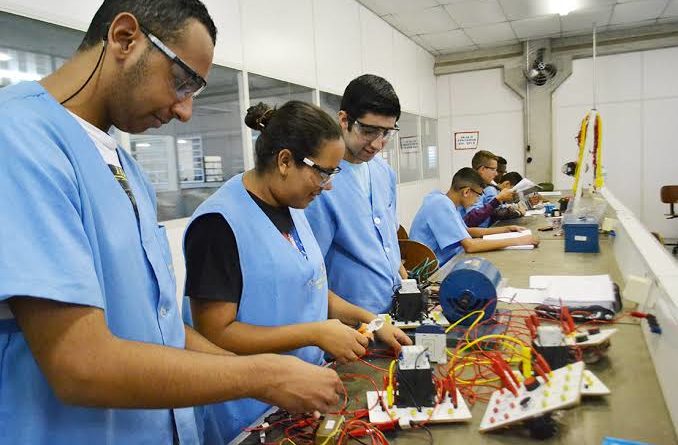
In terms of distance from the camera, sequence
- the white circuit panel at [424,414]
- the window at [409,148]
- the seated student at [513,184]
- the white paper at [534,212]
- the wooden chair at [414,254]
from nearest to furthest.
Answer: the white circuit panel at [424,414] < the wooden chair at [414,254] < the white paper at [534,212] < the seated student at [513,184] < the window at [409,148]

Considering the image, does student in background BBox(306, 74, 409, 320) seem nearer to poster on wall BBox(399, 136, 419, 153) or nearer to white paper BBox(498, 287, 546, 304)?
white paper BBox(498, 287, 546, 304)

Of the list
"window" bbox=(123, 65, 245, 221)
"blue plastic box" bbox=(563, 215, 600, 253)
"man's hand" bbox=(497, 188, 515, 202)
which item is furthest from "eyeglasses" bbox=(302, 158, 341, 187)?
"man's hand" bbox=(497, 188, 515, 202)

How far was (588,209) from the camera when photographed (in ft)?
11.1

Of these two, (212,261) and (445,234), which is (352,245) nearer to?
(212,261)

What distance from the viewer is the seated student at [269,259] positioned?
107 centimetres

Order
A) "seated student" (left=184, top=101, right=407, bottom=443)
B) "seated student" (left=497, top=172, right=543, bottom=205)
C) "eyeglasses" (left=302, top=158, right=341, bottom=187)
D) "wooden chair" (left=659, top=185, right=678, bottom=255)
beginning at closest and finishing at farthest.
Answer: "seated student" (left=184, top=101, right=407, bottom=443), "eyeglasses" (left=302, top=158, right=341, bottom=187), "seated student" (left=497, top=172, right=543, bottom=205), "wooden chair" (left=659, top=185, right=678, bottom=255)

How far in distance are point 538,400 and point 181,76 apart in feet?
2.91

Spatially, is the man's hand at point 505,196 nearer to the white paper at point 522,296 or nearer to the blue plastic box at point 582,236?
the blue plastic box at point 582,236

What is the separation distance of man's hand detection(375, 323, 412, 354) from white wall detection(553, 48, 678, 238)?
6.93 meters

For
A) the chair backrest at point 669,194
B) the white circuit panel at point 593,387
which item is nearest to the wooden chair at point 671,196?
the chair backrest at point 669,194

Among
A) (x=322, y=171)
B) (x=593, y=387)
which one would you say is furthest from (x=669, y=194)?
(x=322, y=171)

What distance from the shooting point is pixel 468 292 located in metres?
1.46

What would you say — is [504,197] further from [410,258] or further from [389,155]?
[389,155]

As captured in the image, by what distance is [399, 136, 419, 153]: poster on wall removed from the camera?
662 cm
